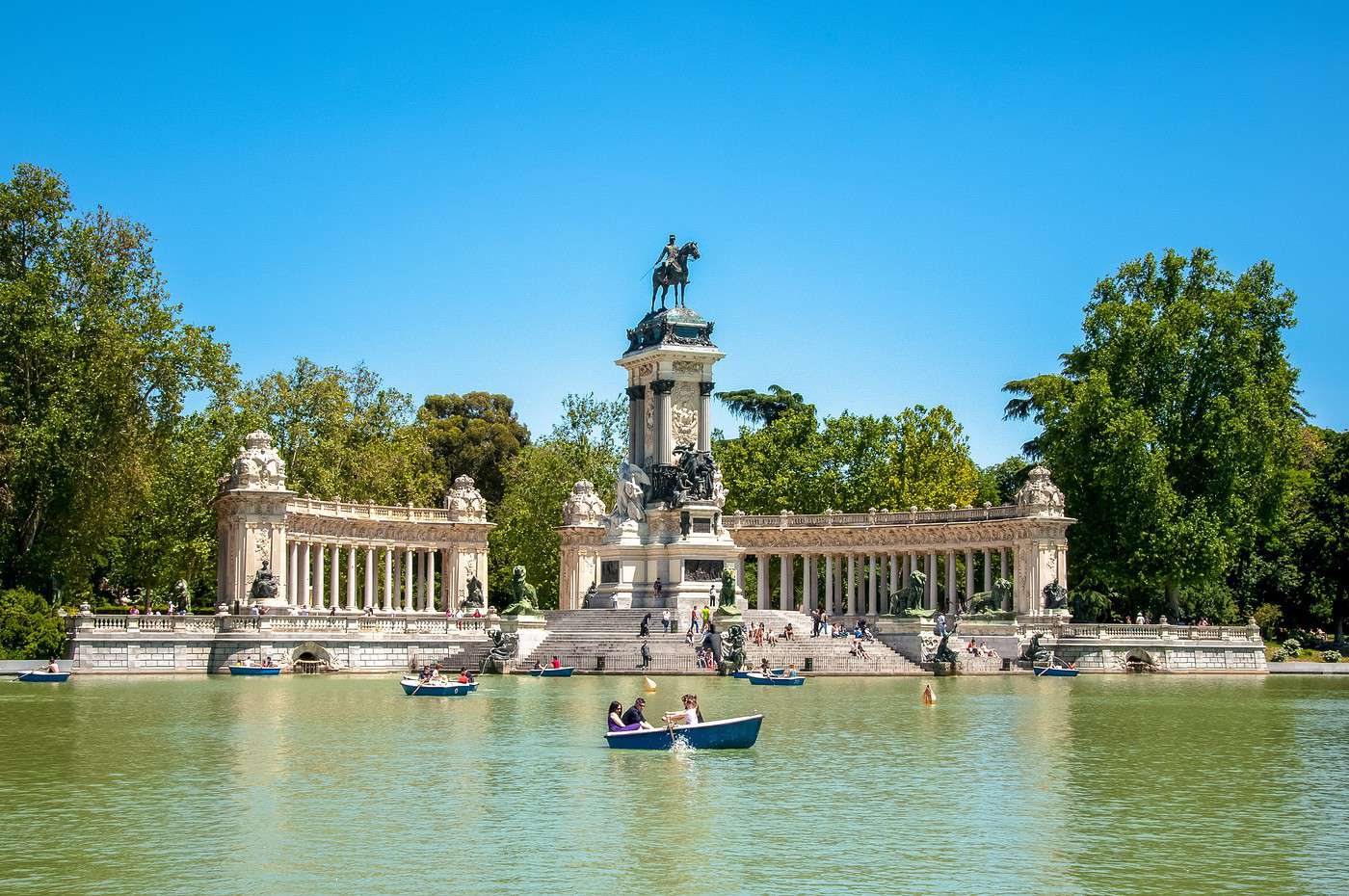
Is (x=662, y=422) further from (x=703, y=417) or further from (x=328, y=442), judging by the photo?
(x=328, y=442)

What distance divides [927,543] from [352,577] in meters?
25.6

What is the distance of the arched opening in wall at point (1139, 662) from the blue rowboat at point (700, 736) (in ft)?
118

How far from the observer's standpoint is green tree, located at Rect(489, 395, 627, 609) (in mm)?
86938

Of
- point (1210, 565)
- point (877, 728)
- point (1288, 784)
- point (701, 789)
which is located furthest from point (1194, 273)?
point (701, 789)

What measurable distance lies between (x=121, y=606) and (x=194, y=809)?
61.9 metres

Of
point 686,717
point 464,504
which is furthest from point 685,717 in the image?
point 464,504

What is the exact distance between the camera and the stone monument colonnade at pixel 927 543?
2739 inches

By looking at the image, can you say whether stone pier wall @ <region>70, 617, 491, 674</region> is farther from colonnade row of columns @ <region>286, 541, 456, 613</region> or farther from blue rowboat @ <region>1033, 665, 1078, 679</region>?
blue rowboat @ <region>1033, 665, 1078, 679</region>

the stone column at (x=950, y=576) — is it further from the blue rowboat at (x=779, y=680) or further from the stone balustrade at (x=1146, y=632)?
the blue rowboat at (x=779, y=680)

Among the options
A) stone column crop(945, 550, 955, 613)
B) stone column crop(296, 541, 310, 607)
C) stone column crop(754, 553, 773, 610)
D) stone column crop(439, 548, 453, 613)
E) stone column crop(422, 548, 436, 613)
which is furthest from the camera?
stone column crop(439, 548, 453, 613)

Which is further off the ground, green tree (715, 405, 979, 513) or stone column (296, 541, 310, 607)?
green tree (715, 405, 979, 513)

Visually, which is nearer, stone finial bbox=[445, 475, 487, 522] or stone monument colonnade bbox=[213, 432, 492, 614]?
stone monument colonnade bbox=[213, 432, 492, 614]

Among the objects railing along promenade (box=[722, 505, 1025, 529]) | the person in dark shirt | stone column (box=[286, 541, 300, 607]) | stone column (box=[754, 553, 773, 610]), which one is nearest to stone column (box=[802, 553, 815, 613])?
stone column (box=[754, 553, 773, 610])

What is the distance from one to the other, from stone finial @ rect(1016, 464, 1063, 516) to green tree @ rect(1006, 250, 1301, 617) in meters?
1.73
